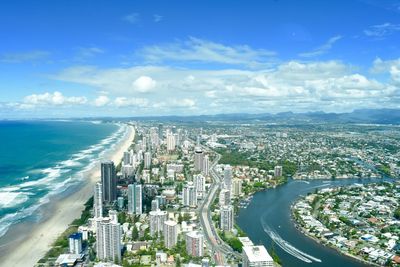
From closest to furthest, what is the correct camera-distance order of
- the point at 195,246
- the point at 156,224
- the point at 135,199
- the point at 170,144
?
the point at 195,246 < the point at 156,224 < the point at 135,199 < the point at 170,144

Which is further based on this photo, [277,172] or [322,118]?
[322,118]

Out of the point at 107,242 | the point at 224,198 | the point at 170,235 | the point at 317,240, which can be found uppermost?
the point at 224,198

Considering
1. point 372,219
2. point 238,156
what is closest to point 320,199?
point 372,219

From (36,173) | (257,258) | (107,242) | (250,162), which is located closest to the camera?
(257,258)

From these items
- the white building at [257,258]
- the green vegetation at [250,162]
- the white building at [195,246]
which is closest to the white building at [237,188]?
the green vegetation at [250,162]

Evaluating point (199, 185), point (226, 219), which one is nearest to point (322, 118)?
point (199, 185)

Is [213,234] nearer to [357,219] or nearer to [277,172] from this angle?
[357,219]

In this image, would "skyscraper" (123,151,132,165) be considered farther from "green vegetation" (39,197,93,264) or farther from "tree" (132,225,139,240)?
"tree" (132,225,139,240)
